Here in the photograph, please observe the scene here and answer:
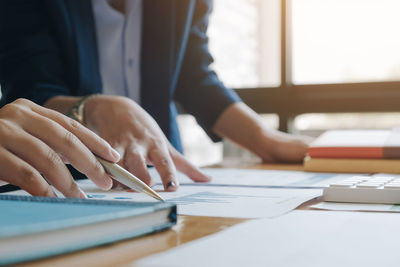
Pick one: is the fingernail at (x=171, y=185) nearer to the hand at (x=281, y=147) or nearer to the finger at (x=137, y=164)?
the finger at (x=137, y=164)

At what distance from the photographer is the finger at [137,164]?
705mm

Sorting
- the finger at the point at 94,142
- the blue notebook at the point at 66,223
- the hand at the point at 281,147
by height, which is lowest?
the hand at the point at 281,147

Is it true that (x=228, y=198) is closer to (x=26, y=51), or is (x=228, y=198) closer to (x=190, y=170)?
(x=190, y=170)

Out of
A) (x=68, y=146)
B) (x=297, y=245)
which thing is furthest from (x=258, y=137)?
(x=297, y=245)

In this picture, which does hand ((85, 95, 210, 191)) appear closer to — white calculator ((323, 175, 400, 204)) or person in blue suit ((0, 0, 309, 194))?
person in blue suit ((0, 0, 309, 194))

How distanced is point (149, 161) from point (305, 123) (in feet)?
5.37

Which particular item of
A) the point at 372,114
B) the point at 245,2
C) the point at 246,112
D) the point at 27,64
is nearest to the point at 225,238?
the point at 27,64

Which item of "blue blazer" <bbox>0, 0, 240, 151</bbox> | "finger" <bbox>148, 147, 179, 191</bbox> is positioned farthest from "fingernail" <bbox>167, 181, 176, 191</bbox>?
"blue blazer" <bbox>0, 0, 240, 151</bbox>

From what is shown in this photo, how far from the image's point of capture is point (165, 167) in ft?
2.35

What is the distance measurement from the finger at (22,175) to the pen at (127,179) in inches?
2.7

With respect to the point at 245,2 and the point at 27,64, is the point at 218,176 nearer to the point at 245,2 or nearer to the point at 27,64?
the point at 27,64

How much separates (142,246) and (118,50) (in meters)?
0.97

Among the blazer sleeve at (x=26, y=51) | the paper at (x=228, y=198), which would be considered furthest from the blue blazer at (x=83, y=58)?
the paper at (x=228, y=198)

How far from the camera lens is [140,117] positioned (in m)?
0.81
